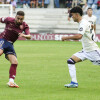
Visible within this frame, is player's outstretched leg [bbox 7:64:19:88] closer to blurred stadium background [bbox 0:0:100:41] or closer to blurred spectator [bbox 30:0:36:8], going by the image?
blurred stadium background [bbox 0:0:100:41]

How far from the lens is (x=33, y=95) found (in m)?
9.70

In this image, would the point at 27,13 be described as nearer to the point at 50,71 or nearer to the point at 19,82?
the point at 50,71

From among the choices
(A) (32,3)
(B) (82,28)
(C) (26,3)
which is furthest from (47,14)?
(B) (82,28)

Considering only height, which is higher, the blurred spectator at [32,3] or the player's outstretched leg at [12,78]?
the player's outstretched leg at [12,78]

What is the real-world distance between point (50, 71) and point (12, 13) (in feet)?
83.0

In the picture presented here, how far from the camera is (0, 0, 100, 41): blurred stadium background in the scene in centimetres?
3791

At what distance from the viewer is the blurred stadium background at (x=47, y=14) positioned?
37.9 m

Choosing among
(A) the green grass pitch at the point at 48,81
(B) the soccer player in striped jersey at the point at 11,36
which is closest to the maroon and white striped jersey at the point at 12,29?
(B) the soccer player in striped jersey at the point at 11,36

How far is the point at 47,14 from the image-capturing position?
39938mm

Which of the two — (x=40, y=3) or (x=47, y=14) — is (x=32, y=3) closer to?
(x=40, y=3)

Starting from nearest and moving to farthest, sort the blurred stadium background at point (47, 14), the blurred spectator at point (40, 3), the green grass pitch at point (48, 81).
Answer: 1. the green grass pitch at point (48, 81)
2. the blurred stadium background at point (47, 14)
3. the blurred spectator at point (40, 3)

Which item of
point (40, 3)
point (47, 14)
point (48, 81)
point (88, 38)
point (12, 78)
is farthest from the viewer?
point (40, 3)

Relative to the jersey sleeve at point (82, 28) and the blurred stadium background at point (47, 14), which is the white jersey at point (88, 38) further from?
the blurred stadium background at point (47, 14)

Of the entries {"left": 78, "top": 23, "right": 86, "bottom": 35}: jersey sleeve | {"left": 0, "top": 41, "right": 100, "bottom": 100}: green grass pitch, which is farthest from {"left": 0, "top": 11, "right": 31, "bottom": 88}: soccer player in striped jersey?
{"left": 78, "top": 23, "right": 86, "bottom": 35}: jersey sleeve
